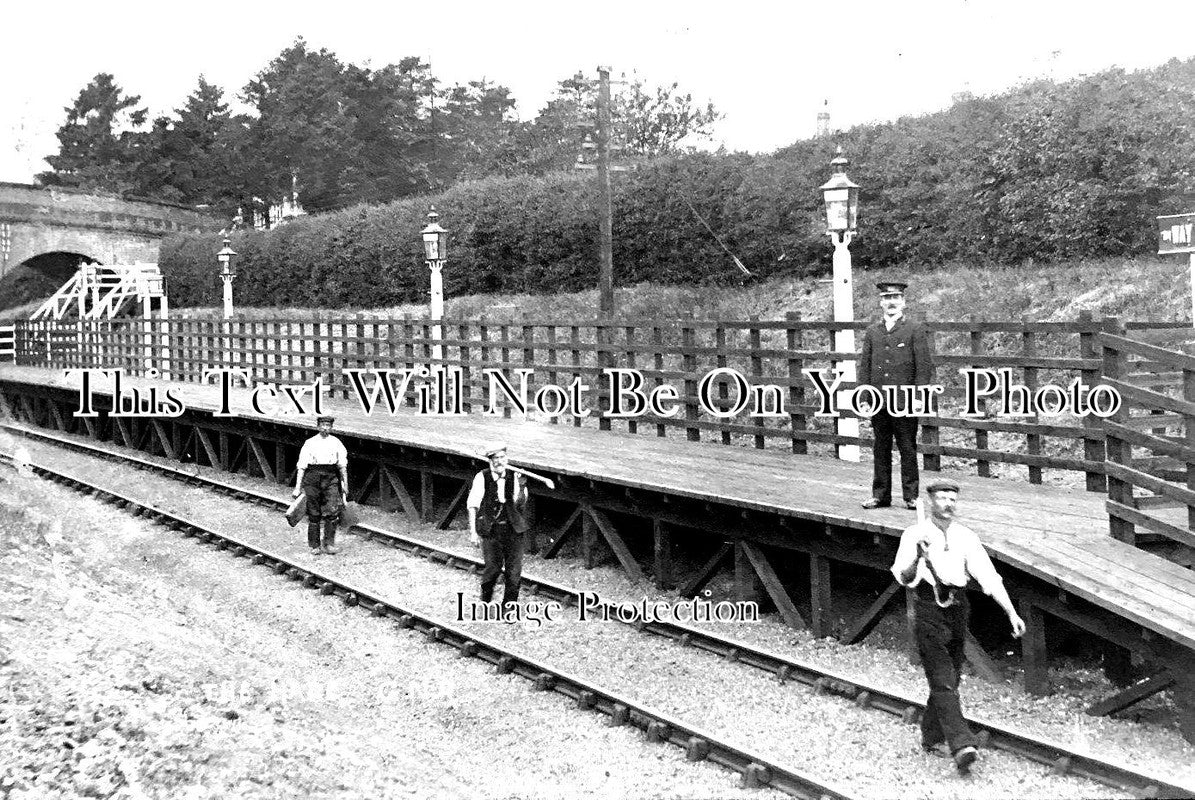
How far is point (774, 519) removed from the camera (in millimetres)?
9773

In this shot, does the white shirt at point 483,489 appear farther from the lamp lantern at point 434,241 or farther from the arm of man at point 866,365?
the lamp lantern at point 434,241

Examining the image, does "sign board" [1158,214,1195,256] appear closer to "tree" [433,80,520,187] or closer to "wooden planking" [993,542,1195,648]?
"wooden planking" [993,542,1195,648]

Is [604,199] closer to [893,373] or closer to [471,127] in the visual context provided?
[893,373]

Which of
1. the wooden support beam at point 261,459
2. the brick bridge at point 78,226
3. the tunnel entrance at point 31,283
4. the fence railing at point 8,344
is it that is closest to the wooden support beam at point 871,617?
the wooden support beam at point 261,459

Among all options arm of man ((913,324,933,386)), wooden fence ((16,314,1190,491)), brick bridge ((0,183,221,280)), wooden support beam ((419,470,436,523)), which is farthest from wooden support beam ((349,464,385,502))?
brick bridge ((0,183,221,280))

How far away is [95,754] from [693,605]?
205 inches

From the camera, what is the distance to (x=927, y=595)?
22.5 ft

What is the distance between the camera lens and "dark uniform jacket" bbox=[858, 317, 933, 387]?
884 centimetres

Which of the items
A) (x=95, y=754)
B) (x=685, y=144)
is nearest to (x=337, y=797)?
(x=95, y=754)

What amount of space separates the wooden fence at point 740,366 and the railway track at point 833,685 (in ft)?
8.71

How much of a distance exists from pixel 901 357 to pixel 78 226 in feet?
135

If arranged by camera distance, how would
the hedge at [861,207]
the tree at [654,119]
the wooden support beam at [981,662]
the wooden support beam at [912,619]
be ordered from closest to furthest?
the wooden support beam at [912,619], the wooden support beam at [981,662], the hedge at [861,207], the tree at [654,119]

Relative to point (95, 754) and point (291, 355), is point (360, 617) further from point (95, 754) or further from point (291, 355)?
point (291, 355)

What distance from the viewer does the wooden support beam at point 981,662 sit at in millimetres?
7984
